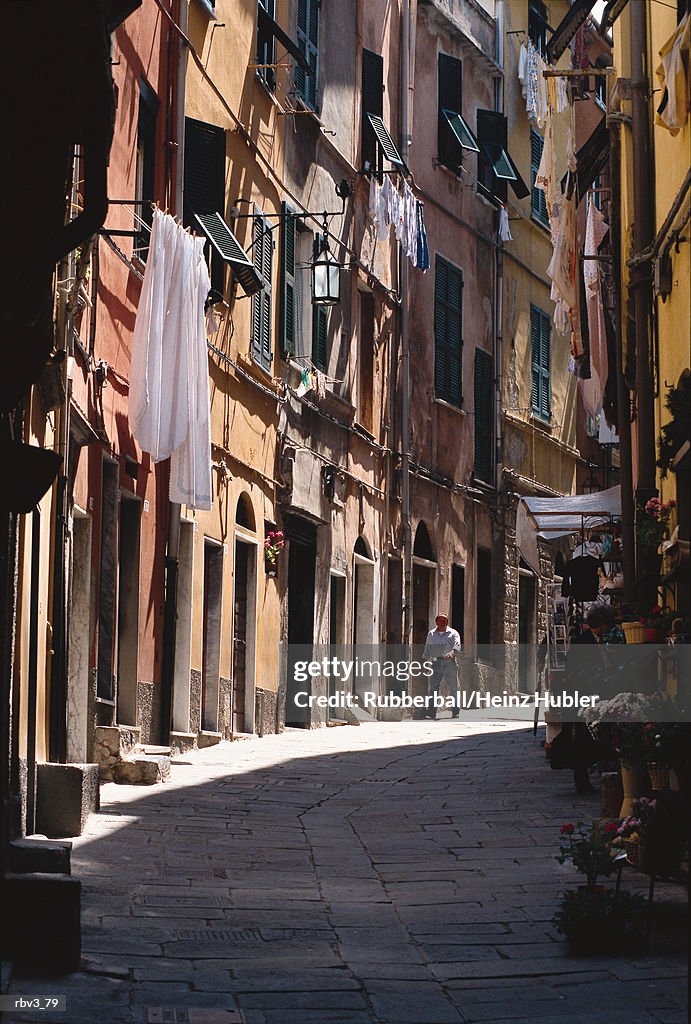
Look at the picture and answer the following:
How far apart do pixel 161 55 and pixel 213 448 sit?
154 inches

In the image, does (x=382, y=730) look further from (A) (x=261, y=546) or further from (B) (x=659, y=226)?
(B) (x=659, y=226)

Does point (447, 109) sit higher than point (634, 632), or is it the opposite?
point (447, 109)

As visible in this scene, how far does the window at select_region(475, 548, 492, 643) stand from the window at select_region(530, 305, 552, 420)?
329 cm

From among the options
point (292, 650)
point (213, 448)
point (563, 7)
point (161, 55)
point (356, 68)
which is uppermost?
point (563, 7)

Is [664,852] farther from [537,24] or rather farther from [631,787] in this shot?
[537,24]

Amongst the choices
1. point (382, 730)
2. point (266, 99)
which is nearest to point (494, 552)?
point (382, 730)

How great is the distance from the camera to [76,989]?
625 centimetres

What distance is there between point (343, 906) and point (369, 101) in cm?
1658

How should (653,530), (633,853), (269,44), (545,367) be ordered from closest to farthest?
(633,853)
(653,530)
(269,44)
(545,367)

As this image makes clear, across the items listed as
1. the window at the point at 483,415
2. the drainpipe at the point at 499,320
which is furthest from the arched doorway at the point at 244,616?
the drainpipe at the point at 499,320

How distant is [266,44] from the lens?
63.6ft

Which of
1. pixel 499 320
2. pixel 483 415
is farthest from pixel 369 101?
pixel 483 415

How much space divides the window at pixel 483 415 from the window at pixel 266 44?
8904 mm

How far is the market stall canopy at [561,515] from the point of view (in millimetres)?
15609
